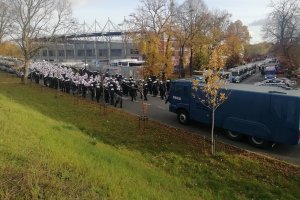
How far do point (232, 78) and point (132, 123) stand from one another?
91.9 feet

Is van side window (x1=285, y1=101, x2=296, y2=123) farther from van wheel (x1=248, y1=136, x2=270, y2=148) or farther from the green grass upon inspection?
the green grass

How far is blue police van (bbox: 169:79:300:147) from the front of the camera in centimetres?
1177

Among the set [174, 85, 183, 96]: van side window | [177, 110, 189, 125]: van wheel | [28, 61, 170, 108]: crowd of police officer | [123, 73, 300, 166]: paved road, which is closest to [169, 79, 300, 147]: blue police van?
[123, 73, 300, 166]: paved road

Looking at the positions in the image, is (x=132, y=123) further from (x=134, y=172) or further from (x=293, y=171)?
(x=293, y=171)

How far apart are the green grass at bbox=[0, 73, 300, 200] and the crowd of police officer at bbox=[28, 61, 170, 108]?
22.2ft

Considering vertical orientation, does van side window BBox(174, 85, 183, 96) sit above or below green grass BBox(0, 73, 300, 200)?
above

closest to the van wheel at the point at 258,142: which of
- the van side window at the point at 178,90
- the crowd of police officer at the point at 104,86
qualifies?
the van side window at the point at 178,90

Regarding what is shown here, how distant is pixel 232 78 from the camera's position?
A: 4112 cm

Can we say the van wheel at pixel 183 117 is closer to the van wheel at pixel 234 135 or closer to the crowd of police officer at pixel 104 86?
the van wheel at pixel 234 135

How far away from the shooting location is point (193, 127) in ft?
53.1

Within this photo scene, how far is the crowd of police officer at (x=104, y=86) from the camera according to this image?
22.2m

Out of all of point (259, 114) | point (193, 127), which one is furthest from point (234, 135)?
point (193, 127)

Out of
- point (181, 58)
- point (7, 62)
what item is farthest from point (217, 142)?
point (7, 62)

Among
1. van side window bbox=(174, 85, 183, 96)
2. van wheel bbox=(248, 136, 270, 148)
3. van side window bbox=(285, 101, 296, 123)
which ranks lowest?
van wheel bbox=(248, 136, 270, 148)
